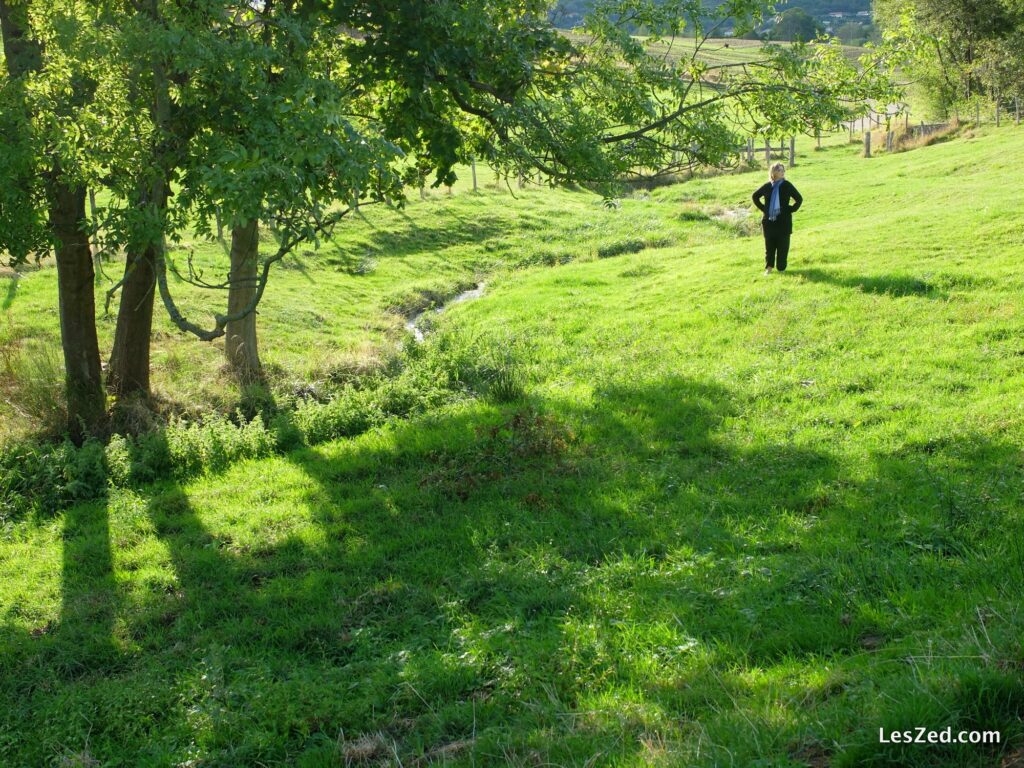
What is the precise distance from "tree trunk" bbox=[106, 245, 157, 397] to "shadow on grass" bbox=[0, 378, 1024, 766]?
4.48 metres

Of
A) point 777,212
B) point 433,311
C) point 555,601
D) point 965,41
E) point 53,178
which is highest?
point 965,41

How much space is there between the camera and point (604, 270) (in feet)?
74.3

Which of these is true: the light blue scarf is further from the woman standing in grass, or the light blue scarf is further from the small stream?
the small stream

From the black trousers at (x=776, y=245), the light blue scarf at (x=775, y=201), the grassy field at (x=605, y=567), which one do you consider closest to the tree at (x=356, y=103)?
the grassy field at (x=605, y=567)

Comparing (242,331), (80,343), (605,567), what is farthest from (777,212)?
(80,343)

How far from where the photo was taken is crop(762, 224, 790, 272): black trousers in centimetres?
1730

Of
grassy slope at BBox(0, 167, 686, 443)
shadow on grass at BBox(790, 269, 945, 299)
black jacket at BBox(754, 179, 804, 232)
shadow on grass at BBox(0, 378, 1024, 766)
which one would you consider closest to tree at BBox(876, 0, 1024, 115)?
grassy slope at BBox(0, 167, 686, 443)

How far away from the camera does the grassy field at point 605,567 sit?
4844 millimetres

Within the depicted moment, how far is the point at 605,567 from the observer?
7.21 meters

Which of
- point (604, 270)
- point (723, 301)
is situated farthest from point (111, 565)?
point (604, 270)

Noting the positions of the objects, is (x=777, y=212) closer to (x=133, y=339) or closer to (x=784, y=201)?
(x=784, y=201)

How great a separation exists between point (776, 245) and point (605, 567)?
482 inches

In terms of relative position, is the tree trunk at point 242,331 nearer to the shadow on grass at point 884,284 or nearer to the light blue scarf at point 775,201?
the light blue scarf at point 775,201

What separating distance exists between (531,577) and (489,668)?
1.38 meters
